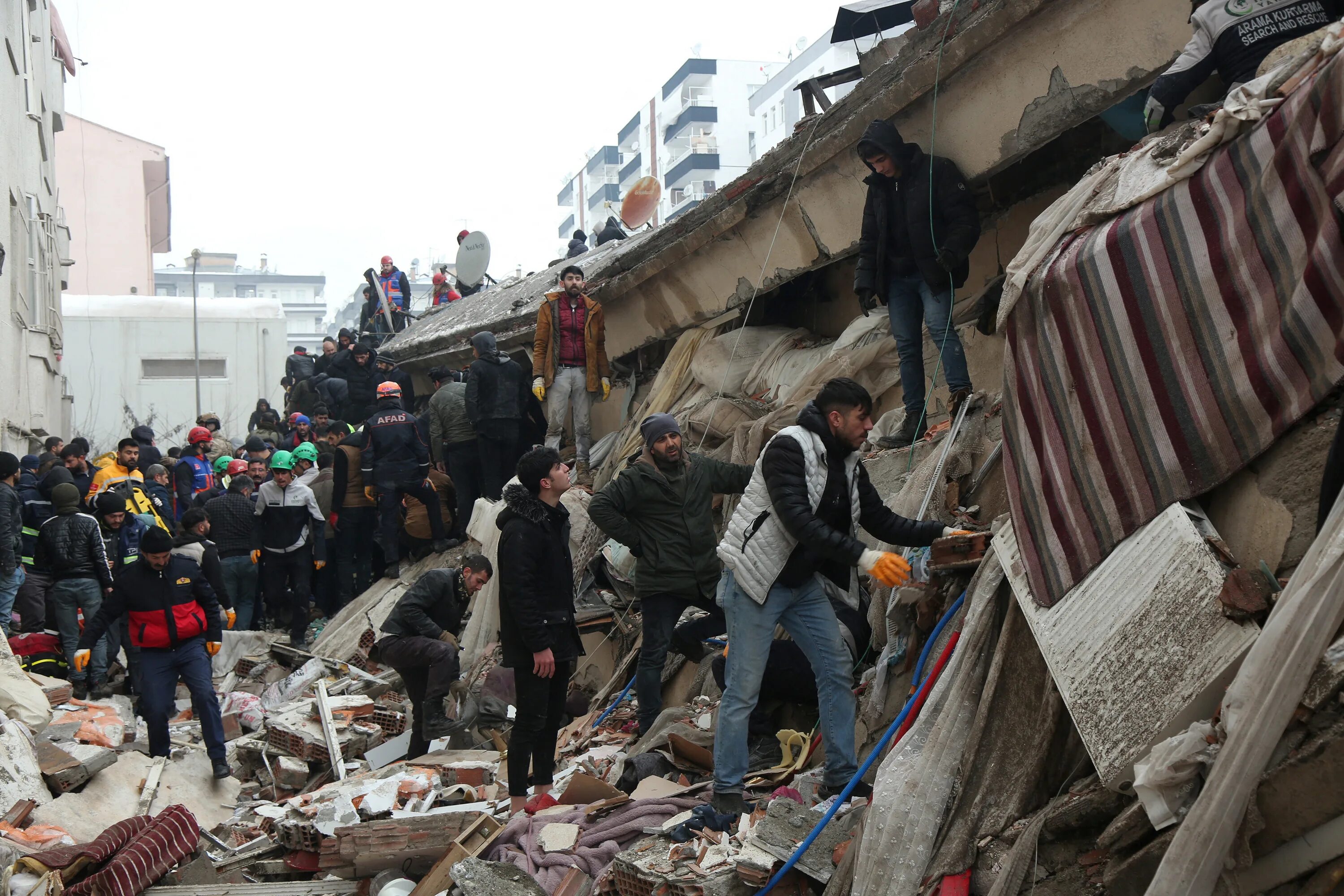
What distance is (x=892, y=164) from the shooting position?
6.60 m

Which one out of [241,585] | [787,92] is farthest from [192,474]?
[787,92]

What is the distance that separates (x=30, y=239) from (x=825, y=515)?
15245mm

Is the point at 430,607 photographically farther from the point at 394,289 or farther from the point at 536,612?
the point at 394,289

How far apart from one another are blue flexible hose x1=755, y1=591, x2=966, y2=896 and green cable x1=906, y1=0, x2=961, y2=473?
171 cm

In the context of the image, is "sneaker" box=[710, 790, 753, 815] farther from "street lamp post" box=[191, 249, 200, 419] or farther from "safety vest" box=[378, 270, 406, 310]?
"street lamp post" box=[191, 249, 200, 419]

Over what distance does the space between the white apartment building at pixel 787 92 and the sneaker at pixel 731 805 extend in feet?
170

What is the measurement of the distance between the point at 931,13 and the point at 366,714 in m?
6.26

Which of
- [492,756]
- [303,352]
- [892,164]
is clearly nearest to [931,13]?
[892,164]

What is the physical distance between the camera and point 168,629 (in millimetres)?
7613

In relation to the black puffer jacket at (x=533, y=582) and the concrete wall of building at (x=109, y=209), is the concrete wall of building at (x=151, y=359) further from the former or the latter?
the black puffer jacket at (x=533, y=582)

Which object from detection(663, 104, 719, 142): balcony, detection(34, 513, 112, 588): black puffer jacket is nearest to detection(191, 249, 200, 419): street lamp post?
detection(34, 513, 112, 588): black puffer jacket

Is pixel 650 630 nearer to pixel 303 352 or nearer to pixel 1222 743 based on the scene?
pixel 1222 743


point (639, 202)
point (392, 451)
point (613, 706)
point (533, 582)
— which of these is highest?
point (639, 202)

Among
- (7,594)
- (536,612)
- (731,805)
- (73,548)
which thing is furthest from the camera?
(73,548)
